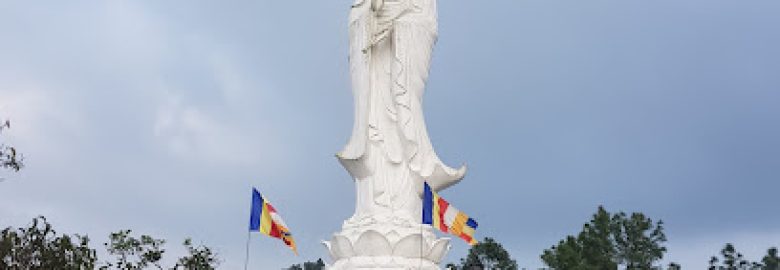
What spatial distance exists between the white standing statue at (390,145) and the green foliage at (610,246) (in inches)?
457

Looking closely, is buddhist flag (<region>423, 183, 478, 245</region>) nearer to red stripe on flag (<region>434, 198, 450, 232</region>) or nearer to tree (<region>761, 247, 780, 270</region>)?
red stripe on flag (<region>434, 198, 450, 232</region>)

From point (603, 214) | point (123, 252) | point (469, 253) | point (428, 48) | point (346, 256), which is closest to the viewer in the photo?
point (346, 256)

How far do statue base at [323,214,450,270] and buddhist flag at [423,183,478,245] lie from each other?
0.27 metres

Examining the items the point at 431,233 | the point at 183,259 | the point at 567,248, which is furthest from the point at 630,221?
the point at 431,233

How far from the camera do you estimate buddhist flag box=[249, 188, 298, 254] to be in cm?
1306

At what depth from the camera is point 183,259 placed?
17.7 metres

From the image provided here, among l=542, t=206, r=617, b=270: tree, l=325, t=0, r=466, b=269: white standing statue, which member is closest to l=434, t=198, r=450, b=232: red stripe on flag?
l=325, t=0, r=466, b=269: white standing statue

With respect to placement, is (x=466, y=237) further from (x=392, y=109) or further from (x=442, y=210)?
(x=392, y=109)

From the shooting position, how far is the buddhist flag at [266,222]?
42.9 feet

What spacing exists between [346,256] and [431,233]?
3.55ft

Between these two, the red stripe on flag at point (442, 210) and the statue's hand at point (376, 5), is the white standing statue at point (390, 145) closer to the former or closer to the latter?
the statue's hand at point (376, 5)

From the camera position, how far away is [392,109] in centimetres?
1396

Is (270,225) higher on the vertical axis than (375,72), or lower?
lower

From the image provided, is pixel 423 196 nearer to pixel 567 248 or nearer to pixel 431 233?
pixel 431 233
